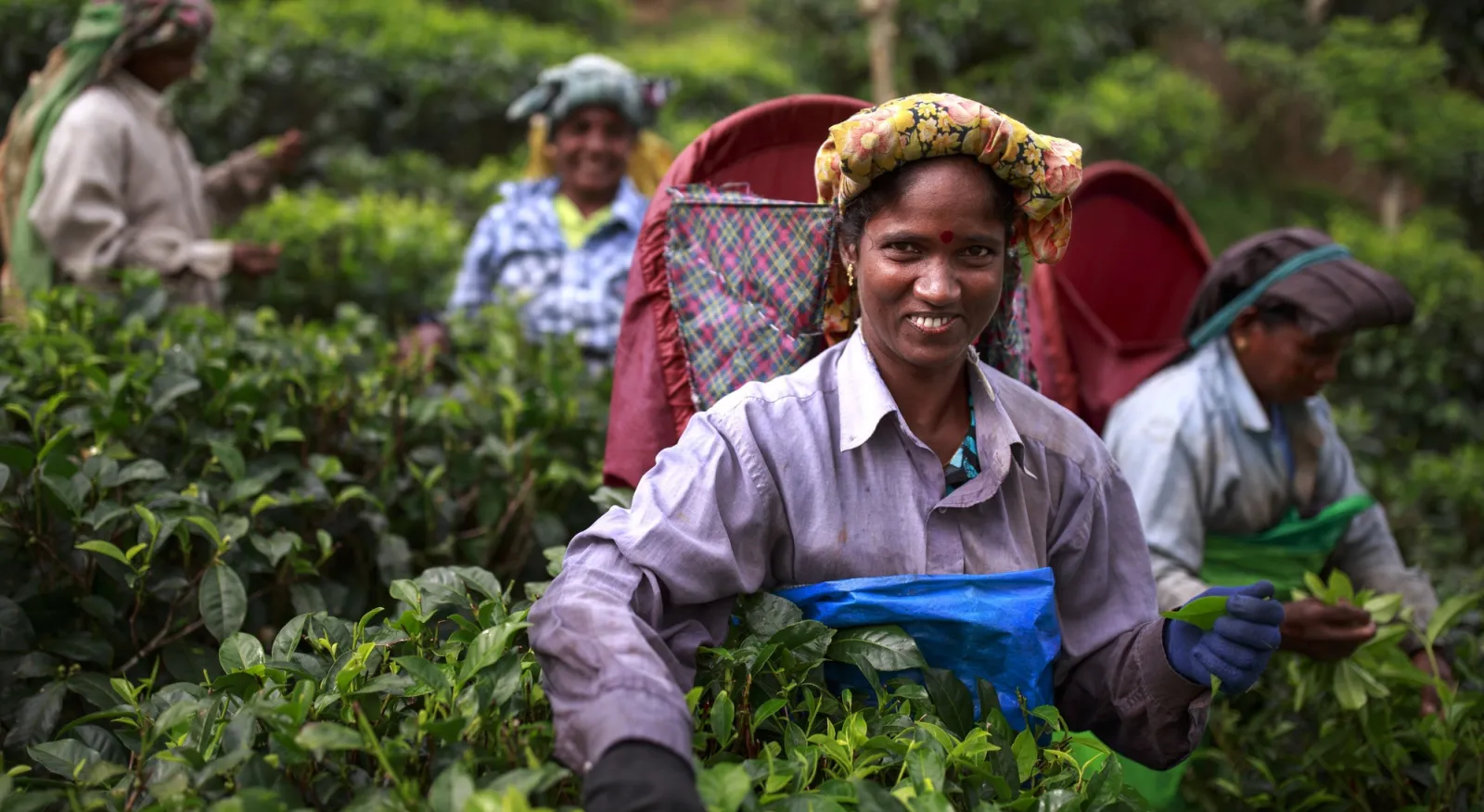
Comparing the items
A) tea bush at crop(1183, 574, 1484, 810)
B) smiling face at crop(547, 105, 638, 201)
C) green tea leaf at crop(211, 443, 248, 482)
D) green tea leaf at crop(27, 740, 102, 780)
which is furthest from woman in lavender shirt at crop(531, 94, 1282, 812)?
smiling face at crop(547, 105, 638, 201)

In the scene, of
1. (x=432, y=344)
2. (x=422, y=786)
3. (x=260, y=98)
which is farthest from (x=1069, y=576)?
(x=260, y=98)

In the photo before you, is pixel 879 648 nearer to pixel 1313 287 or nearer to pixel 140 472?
pixel 140 472

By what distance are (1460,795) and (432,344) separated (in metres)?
2.73

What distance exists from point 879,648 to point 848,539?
0.53ft

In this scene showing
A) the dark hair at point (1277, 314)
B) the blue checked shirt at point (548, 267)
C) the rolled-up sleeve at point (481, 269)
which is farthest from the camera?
the rolled-up sleeve at point (481, 269)

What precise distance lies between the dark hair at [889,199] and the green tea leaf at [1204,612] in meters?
0.61

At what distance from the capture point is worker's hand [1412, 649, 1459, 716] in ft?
8.82

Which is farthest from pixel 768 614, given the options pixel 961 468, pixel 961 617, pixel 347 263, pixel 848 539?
pixel 347 263

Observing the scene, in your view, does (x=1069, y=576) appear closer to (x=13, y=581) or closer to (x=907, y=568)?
(x=907, y=568)

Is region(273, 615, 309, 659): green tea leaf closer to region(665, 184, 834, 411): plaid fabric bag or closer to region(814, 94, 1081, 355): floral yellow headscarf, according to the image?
region(665, 184, 834, 411): plaid fabric bag

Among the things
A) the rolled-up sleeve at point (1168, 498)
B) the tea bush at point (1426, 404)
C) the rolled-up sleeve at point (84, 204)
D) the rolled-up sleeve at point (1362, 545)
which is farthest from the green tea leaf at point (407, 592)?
the tea bush at point (1426, 404)

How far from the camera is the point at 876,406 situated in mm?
1876

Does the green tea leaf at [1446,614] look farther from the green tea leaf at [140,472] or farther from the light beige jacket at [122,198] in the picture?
the light beige jacket at [122,198]

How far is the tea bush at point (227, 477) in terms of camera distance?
2.17 metres
